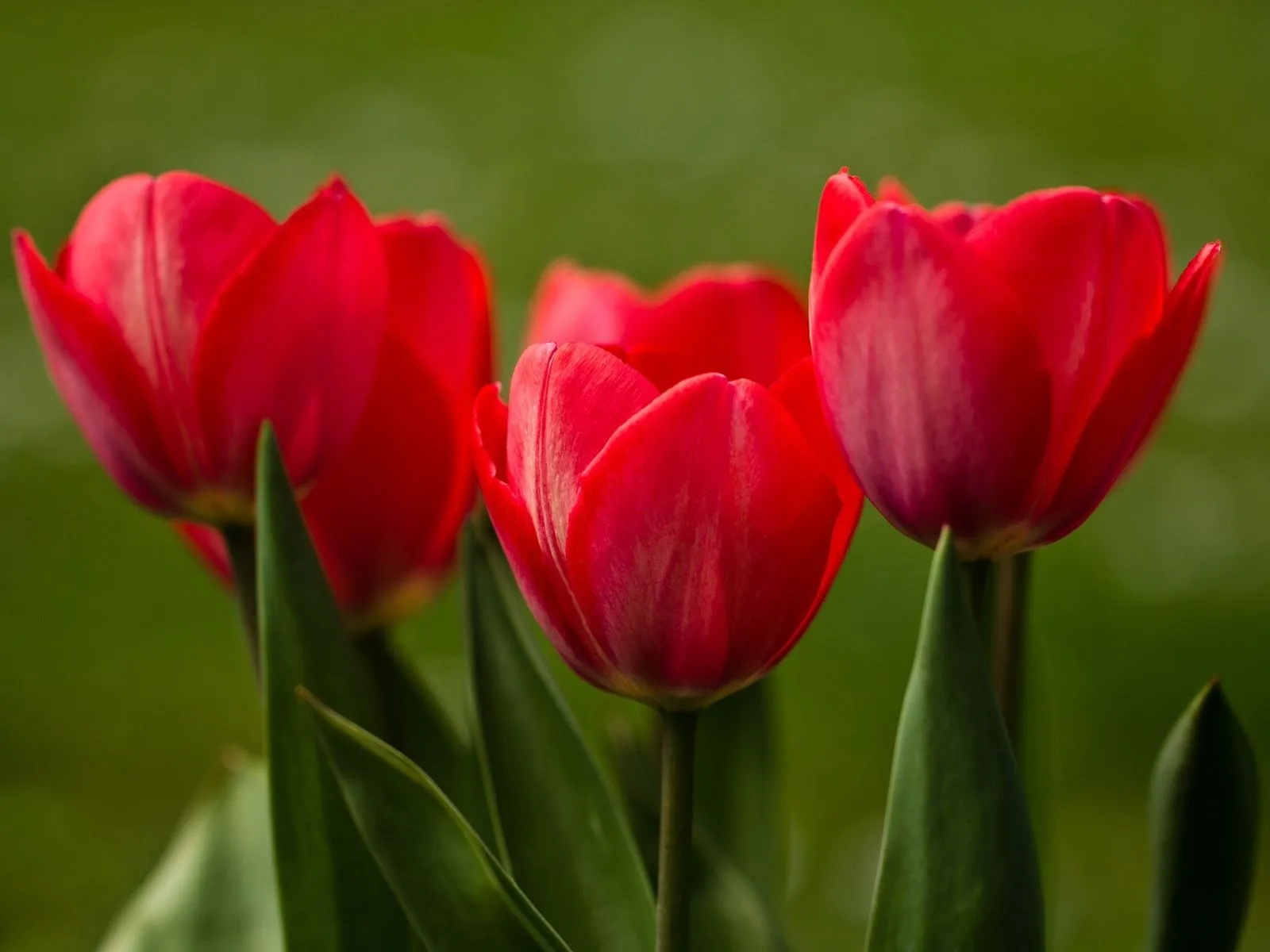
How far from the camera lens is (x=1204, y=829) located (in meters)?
0.44

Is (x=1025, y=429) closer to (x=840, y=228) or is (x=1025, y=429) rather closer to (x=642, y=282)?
(x=840, y=228)

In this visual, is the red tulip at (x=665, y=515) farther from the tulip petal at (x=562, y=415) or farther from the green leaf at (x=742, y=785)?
the green leaf at (x=742, y=785)

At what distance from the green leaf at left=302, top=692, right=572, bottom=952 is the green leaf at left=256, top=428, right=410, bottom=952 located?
47mm

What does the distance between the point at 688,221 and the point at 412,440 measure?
108 inches

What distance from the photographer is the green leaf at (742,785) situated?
577 mm

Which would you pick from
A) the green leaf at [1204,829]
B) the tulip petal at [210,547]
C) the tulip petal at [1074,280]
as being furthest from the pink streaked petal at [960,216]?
the tulip petal at [210,547]

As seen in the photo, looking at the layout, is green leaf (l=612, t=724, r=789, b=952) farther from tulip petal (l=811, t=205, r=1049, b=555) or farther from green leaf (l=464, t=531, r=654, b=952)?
tulip petal (l=811, t=205, r=1049, b=555)

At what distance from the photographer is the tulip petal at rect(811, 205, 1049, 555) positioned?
38 centimetres

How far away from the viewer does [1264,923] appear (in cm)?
155

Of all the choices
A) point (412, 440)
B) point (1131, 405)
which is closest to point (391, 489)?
point (412, 440)

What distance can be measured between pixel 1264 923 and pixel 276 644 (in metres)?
1.36

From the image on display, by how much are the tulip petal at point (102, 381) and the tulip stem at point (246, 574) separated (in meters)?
0.02

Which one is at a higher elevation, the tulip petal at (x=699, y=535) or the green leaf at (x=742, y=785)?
the tulip petal at (x=699, y=535)

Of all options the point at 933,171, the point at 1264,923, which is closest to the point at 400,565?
the point at 1264,923
